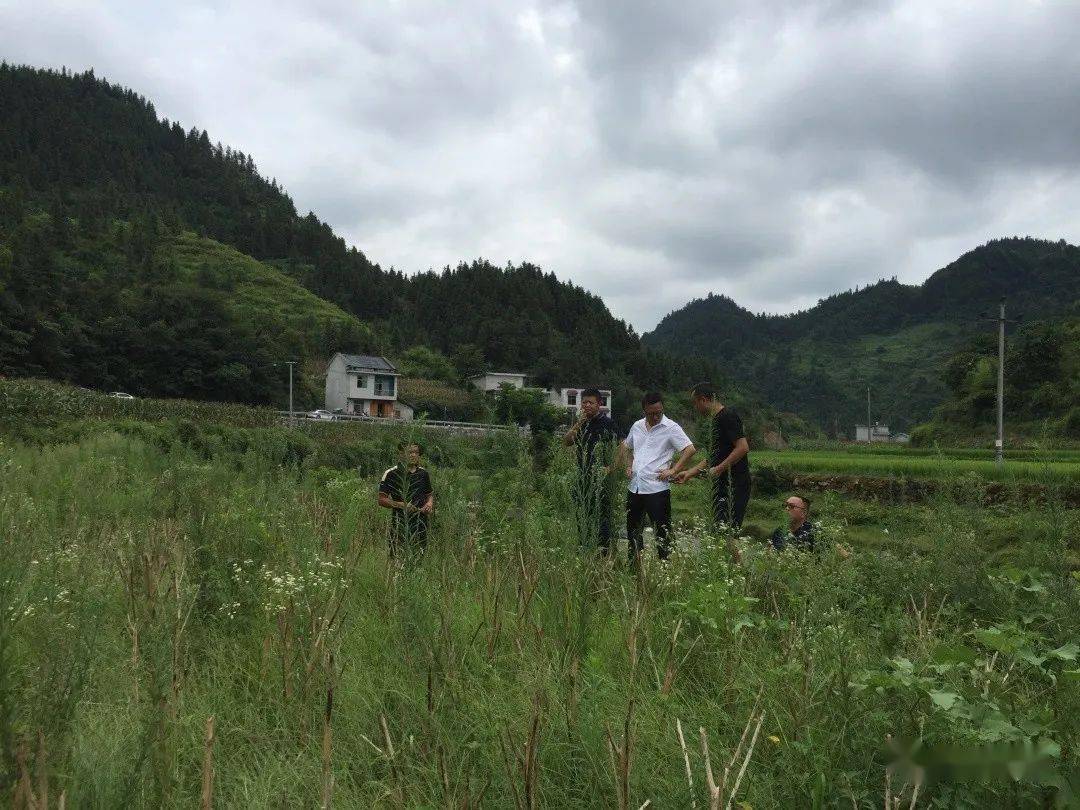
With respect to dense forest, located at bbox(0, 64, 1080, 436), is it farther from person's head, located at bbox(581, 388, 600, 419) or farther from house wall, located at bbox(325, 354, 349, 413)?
person's head, located at bbox(581, 388, 600, 419)

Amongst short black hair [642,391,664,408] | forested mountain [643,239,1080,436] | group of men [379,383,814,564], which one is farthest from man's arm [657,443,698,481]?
forested mountain [643,239,1080,436]

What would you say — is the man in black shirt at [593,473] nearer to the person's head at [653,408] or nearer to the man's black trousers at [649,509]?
the person's head at [653,408]

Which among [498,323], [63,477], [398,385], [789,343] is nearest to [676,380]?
[498,323]

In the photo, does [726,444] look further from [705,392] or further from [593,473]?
[593,473]

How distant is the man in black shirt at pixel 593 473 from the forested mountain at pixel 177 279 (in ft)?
159

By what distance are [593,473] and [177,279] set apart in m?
84.8

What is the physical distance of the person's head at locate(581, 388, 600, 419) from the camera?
546 cm

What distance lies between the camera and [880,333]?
510 ft

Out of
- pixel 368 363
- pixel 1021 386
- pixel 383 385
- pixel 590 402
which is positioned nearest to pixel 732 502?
pixel 590 402

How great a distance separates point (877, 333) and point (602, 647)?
550 feet

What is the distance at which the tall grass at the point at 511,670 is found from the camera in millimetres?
1788

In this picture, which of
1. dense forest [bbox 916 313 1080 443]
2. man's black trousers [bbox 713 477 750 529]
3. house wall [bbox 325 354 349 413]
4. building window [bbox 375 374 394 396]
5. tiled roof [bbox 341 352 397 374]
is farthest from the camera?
building window [bbox 375 374 394 396]

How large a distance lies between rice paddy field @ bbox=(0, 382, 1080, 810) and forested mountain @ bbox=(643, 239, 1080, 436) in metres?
101

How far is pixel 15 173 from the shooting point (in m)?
110
